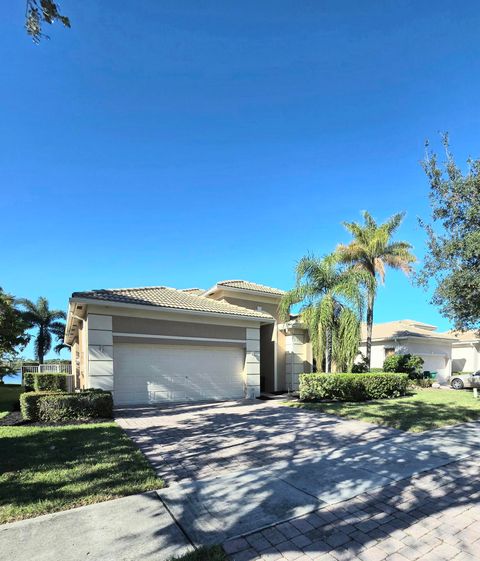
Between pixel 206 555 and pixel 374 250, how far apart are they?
783 inches

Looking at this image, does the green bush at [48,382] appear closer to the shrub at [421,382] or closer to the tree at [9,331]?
the tree at [9,331]

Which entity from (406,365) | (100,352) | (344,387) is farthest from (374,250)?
(100,352)

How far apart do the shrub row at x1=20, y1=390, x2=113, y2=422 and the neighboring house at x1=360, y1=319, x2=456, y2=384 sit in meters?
20.8

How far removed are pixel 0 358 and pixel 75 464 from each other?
2480 centimetres

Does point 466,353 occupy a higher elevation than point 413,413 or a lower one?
lower

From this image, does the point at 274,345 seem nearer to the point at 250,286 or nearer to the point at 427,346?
the point at 250,286

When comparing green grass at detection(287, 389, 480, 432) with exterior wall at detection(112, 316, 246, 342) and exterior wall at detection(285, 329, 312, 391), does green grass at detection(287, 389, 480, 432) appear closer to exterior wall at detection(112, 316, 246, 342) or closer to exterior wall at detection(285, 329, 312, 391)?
exterior wall at detection(112, 316, 246, 342)

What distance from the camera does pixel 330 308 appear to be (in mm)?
14633

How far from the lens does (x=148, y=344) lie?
528 inches

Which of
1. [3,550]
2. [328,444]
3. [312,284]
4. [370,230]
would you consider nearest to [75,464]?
[3,550]

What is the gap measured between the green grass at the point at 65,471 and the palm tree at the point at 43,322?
3560 cm

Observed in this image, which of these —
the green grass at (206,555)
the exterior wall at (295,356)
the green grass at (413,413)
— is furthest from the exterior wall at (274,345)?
the green grass at (206,555)

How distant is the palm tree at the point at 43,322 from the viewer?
1566 inches

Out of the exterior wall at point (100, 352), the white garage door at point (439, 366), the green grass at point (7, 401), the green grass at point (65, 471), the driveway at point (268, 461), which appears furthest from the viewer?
the white garage door at point (439, 366)
